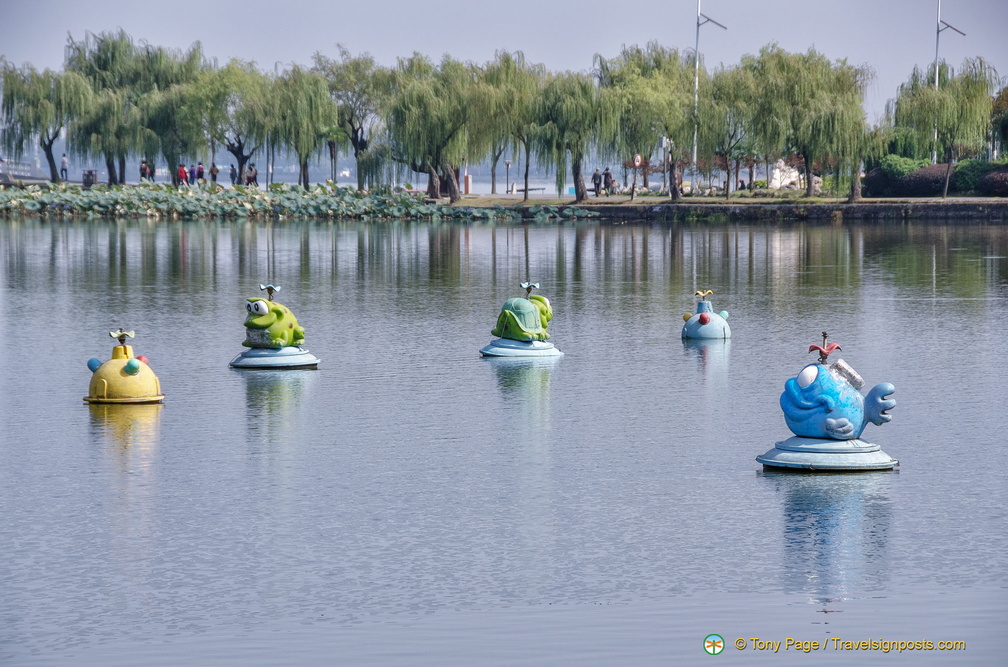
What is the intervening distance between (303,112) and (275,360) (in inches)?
2055

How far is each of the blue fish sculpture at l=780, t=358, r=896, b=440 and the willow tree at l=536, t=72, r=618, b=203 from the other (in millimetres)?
52261

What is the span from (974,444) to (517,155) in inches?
2176

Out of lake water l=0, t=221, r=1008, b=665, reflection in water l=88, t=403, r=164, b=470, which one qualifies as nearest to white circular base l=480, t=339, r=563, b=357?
lake water l=0, t=221, r=1008, b=665

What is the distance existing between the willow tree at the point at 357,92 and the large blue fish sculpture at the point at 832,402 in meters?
62.8

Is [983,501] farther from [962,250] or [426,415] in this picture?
[962,250]

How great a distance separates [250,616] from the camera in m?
8.11

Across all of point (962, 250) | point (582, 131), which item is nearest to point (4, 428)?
point (962, 250)

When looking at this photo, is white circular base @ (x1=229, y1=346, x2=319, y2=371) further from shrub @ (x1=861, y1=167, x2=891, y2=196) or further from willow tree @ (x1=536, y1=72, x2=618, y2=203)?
shrub @ (x1=861, y1=167, x2=891, y2=196)

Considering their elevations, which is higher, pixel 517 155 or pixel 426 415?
pixel 517 155

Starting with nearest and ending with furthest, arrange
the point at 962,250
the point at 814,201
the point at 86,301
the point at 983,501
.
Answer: the point at 983,501 < the point at 86,301 < the point at 962,250 < the point at 814,201

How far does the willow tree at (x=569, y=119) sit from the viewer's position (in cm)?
6306

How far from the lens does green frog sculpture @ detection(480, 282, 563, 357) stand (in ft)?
60.4

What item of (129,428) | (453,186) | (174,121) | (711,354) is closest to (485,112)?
(453,186)

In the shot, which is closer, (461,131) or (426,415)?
(426,415)
